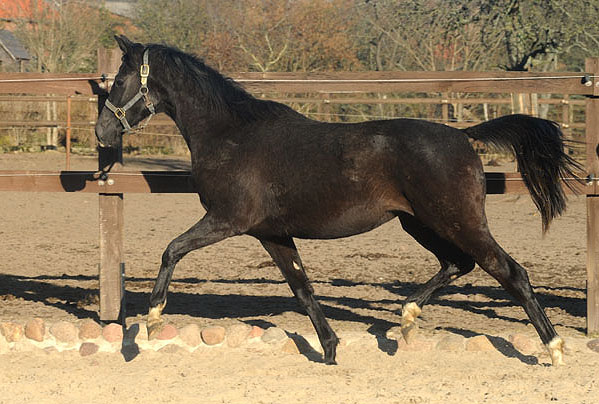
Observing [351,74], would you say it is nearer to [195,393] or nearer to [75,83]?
[75,83]

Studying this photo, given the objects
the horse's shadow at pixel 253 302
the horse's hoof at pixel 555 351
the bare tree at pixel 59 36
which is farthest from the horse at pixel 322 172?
the bare tree at pixel 59 36

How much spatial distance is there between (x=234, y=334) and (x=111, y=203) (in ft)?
4.83

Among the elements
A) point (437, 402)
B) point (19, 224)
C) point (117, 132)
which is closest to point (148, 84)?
point (117, 132)

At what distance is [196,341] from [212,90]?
5.35 ft

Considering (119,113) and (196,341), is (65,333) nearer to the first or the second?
(196,341)

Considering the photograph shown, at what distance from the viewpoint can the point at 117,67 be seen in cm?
605

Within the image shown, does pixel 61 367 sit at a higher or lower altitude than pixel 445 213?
lower

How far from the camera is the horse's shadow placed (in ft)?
21.6

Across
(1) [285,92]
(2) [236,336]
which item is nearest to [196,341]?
(2) [236,336]

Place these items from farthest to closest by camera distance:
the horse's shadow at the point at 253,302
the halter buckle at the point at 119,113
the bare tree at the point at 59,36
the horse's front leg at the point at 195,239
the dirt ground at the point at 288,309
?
1. the bare tree at the point at 59,36
2. the horse's shadow at the point at 253,302
3. the halter buckle at the point at 119,113
4. the horse's front leg at the point at 195,239
5. the dirt ground at the point at 288,309

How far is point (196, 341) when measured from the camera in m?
5.35

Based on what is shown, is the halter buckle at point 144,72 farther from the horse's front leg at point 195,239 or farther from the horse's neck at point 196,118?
the horse's front leg at point 195,239

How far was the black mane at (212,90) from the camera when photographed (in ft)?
17.7

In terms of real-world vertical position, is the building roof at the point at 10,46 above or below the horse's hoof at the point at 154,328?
below
